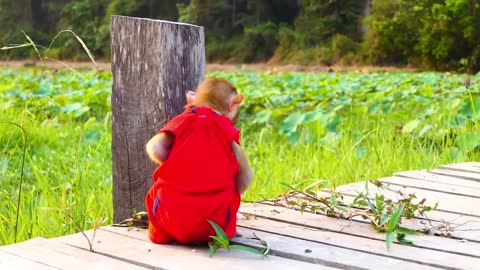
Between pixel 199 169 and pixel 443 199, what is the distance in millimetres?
1137

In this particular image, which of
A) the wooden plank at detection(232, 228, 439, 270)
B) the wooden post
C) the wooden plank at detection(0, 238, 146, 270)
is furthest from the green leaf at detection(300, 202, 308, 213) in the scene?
the wooden plank at detection(0, 238, 146, 270)

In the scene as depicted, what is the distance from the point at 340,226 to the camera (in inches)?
93.5

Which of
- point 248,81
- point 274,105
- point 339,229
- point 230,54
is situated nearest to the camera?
point 339,229

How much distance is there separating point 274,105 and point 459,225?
4598mm

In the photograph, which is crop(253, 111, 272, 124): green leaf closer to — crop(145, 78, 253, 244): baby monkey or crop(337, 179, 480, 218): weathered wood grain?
crop(337, 179, 480, 218): weathered wood grain

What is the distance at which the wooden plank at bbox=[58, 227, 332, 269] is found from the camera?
191 centimetres

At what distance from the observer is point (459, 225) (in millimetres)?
2406

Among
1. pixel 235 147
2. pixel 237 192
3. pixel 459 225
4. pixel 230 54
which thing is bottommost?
pixel 230 54

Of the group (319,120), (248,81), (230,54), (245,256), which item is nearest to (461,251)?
(245,256)

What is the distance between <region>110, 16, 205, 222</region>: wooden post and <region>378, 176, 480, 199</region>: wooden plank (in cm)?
105

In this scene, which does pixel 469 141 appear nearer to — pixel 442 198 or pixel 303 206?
pixel 442 198

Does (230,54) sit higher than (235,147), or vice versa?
(235,147)

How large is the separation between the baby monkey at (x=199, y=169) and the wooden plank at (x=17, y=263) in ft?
1.12

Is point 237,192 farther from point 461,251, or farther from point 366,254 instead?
point 461,251
